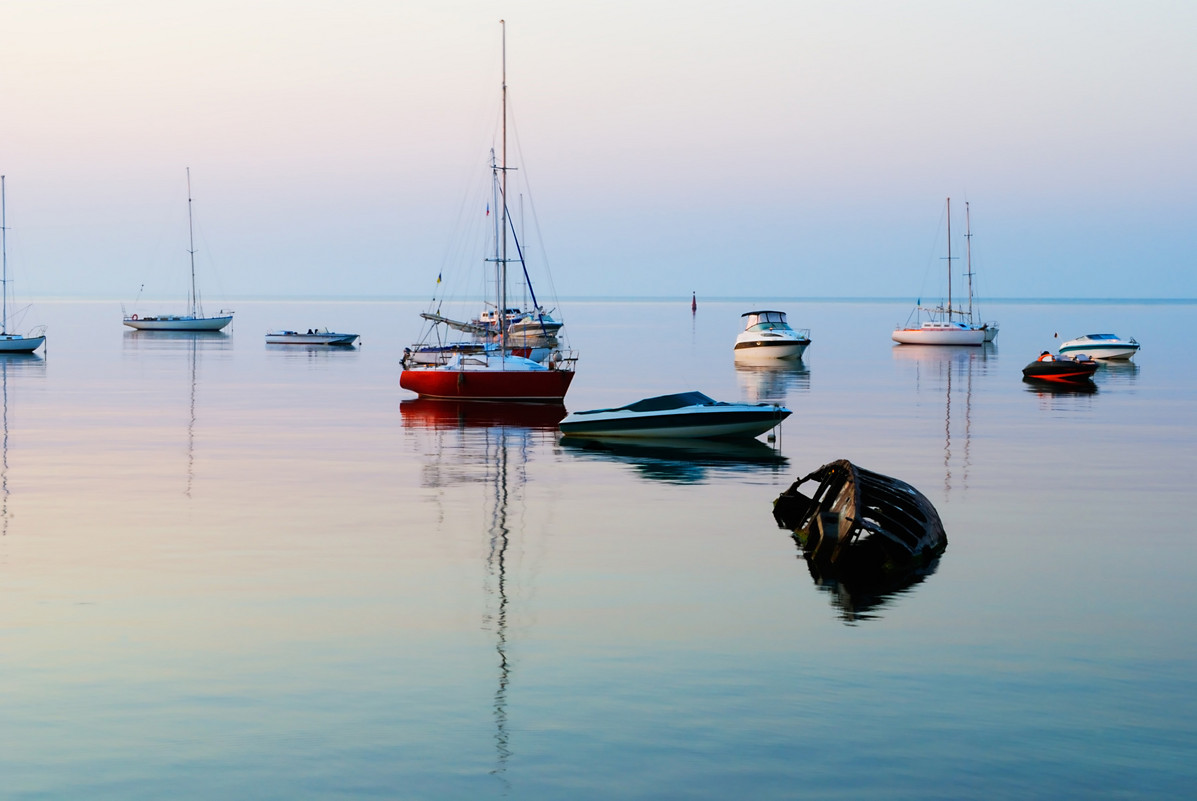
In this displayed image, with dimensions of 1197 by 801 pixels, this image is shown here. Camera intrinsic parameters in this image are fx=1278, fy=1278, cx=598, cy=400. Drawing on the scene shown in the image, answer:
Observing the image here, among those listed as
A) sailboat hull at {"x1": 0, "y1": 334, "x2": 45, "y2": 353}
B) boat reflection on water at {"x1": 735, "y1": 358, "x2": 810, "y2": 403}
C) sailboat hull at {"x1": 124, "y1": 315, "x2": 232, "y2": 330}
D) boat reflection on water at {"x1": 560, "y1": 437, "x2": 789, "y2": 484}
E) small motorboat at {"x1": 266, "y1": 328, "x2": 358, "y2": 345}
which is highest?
sailboat hull at {"x1": 124, "y1": 315, "x2": 232, "y2": 330}

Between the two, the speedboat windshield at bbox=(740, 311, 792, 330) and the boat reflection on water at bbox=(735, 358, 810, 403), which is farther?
the speedboat windshield at bbox=(740, 311, 792, 330)

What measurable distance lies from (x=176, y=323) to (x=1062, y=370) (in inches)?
4515

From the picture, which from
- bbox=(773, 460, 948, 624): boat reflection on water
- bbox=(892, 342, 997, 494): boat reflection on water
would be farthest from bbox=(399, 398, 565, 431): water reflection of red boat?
bbox=(773, 460, 948, 624): boat reflection on water

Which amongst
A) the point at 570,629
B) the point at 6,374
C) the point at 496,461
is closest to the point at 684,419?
the point at 496,461

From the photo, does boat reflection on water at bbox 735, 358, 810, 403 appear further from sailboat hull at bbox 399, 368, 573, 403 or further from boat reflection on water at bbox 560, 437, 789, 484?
boat reflection on water at bbox 560, 437, 789, 484

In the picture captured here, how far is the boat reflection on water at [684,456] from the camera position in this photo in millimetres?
37469

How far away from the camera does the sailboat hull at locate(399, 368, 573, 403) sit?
198 feet

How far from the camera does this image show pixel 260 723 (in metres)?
14.6

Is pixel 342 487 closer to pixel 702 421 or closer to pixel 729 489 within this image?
pixel 729 489

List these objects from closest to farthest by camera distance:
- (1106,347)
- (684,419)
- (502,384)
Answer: (684,419), (502,384), (1106,347)

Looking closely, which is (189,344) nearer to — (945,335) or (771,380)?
(771,380)

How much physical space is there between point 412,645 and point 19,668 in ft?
16.7

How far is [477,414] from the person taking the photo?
5675cm

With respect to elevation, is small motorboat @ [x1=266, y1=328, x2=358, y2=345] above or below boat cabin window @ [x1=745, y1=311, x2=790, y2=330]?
below
